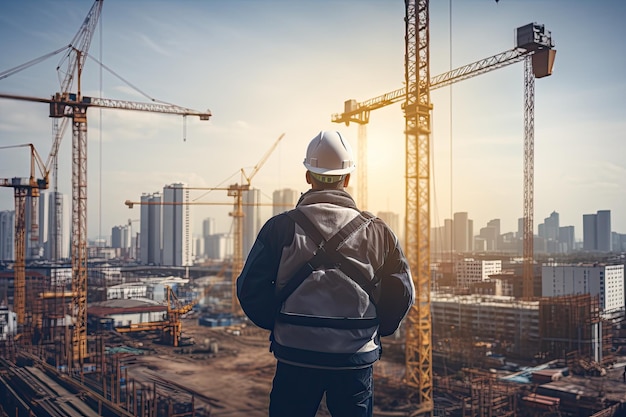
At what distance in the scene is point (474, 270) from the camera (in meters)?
15.2

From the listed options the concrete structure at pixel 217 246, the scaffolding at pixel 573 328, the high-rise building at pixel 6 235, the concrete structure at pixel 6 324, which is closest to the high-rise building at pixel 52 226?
the high-rise building at pixel 6 235

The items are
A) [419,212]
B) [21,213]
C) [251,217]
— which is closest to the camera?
[419,212]

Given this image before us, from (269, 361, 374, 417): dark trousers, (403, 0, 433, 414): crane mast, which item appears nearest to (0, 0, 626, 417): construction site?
(403, 0, 433, 414): crane mast

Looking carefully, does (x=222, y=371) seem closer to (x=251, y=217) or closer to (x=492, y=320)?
(x=492, y=320)

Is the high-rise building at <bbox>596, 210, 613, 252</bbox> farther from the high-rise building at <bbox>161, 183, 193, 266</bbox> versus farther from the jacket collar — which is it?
the jacket collar

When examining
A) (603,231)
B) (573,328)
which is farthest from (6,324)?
(603,231)

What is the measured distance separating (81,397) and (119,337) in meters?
8.77

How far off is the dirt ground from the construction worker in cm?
1033

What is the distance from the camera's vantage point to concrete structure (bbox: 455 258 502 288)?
48.1 feet

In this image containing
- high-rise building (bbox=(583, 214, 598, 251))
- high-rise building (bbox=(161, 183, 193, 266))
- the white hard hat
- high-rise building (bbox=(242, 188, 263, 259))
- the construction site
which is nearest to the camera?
the white hard hat

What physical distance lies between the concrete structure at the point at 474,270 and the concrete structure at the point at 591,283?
9.21 feet

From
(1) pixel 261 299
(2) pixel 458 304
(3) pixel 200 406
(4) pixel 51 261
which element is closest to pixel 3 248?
(4) pixel 51 261

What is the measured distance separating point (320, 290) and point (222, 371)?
15804 millimetres

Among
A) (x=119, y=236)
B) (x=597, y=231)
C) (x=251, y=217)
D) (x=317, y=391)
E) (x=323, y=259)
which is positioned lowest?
(x=119, y=236)
